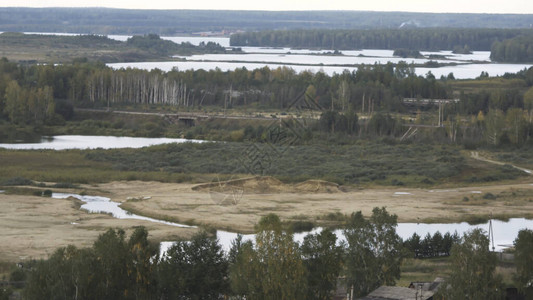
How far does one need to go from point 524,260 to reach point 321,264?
5.07m

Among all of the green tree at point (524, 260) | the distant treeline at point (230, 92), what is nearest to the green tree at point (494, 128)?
the distant treeline at point (230, 92)

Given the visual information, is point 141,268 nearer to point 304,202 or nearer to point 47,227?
point 47,227

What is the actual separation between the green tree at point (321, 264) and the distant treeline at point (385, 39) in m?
161

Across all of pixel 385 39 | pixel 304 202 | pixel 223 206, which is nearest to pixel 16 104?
pixel 223 206

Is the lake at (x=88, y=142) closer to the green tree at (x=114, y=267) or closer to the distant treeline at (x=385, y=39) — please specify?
the green tree at (x=114, y=267)

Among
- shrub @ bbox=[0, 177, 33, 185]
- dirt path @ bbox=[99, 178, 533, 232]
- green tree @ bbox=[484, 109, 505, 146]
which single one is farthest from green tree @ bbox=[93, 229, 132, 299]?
green tree @ bbox=[484, 109, 505, 146]

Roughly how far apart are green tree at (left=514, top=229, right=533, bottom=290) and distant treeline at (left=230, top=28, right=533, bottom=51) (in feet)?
520

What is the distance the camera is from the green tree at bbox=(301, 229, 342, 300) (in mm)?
20438

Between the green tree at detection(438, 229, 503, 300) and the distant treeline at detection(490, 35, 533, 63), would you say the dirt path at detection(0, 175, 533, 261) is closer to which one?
the green tree at detection(438, 229, 503, 300)

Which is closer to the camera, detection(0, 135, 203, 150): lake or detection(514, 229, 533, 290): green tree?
detection(514, 229, 533, 290): green tree

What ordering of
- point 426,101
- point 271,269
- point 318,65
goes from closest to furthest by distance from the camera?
point 271,269, point 426,101, point 318,65

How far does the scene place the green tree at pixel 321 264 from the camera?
20.4 meters

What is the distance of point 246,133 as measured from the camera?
190ft

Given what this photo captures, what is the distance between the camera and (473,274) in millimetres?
19234
